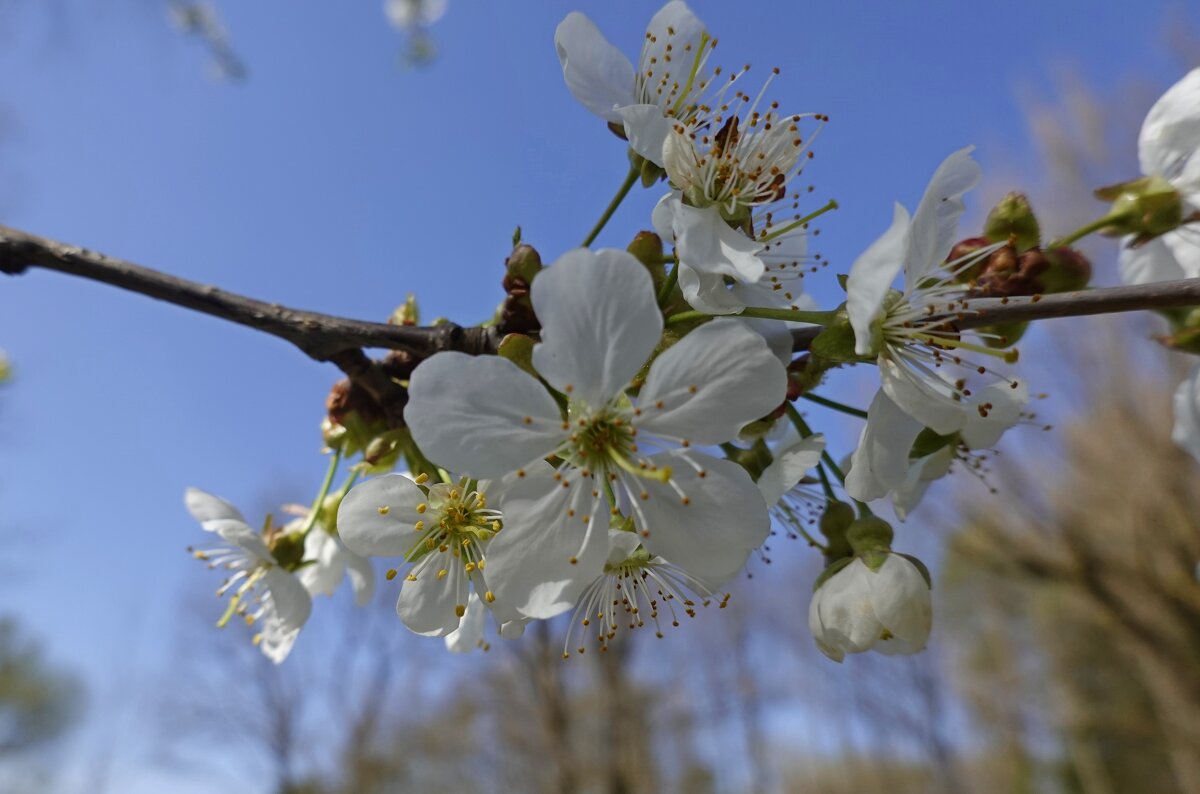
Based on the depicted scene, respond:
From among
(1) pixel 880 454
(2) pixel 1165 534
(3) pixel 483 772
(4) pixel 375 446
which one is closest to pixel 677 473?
(1) pixel 880 454

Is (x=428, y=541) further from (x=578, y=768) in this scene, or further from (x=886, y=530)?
(x=578, y=768)

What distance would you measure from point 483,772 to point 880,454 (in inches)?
468

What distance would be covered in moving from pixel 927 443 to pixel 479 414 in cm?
39

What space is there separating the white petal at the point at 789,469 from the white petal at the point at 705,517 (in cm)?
8

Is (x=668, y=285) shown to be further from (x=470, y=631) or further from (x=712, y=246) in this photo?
(x=470, y=631)

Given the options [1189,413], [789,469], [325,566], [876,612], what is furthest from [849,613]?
[325,566]

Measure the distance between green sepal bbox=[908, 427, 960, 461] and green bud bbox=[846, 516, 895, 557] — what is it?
0.06 metres

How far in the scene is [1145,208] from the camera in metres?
0.69

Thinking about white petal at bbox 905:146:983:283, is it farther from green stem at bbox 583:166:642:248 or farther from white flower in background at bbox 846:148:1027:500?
green stem at bbox 583:166:642:248

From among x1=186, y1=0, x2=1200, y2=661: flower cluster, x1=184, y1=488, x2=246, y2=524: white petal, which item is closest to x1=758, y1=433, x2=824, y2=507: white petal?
x1=186, y1=0, x2=1200, y2=661: flower cluster

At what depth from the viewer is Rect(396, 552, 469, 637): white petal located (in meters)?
0.58

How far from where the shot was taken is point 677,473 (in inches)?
20.2

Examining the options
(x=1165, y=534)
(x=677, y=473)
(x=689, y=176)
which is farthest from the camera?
(x=1165, y=534)

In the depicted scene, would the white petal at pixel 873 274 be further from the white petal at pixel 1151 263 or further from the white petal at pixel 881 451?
the white petal at pixel 1151 263
